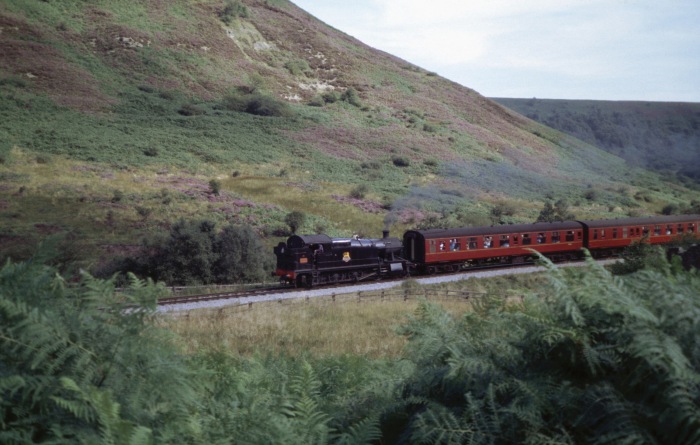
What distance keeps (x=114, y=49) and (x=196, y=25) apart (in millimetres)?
11337

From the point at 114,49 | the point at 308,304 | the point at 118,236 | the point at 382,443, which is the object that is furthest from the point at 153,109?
the point at 382,443

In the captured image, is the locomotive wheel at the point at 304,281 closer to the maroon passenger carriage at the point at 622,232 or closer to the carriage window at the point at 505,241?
the carriage window at the point at 505,241

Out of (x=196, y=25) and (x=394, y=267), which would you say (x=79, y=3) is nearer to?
(x=196, y=25)

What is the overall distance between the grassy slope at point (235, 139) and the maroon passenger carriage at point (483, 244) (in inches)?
339

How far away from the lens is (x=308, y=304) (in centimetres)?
2203

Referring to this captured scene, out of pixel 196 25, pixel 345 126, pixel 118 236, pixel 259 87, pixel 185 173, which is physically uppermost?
pixel 196 25

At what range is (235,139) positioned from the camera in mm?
52094

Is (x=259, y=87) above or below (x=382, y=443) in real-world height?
above

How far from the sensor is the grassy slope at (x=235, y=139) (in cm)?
3662

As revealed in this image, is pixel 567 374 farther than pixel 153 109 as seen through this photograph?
No

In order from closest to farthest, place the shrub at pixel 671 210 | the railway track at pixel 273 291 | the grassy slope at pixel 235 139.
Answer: the railway track at pixel 273 291 → the grassy slope at pixel 235 139 → the shrub at pixel 671 210

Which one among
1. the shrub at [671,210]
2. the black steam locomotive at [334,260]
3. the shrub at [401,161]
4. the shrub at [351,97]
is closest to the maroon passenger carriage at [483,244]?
the black steam locomotive at [334,260]

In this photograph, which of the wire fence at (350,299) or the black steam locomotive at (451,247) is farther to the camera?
the black steam locomotive at (451,247)

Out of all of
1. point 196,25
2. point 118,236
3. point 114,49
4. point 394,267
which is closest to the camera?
point 394,267
